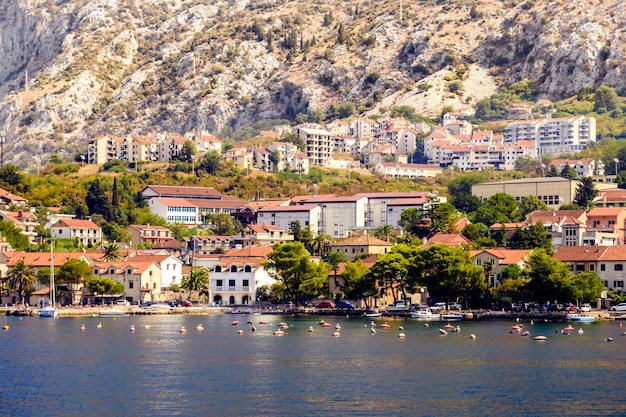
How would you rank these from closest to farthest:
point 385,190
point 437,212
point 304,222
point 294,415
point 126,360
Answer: point 294,415
point 126,360
point 437,212
point 304,222
point 385,190

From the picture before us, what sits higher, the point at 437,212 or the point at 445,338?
the point at 437,212

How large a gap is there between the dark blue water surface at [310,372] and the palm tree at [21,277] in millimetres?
22290

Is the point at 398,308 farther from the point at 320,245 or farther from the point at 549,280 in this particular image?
the point at 320,245

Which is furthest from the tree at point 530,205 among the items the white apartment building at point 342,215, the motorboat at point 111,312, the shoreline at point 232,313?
the motorboat at point 111,312

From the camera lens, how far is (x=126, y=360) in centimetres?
7881

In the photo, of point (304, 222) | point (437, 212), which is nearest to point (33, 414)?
point (437, 212)

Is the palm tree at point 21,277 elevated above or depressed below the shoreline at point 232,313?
above

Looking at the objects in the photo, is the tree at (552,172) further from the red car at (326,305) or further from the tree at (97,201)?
the red car at (326,305)

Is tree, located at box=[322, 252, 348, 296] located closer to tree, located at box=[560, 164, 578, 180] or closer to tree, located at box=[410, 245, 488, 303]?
tree, located at box=[410, 245, 488, 303]

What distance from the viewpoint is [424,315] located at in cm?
11269

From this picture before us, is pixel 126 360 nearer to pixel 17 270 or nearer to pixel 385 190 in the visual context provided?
pixel 17 270

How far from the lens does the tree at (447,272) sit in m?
112

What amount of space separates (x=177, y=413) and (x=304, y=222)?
10782cm

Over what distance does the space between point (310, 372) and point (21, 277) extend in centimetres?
6044
